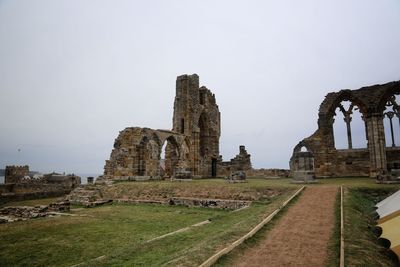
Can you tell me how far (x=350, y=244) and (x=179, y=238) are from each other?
358cm

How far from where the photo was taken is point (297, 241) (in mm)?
5242

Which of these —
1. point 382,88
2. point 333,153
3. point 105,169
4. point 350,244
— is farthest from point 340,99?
point 105,169

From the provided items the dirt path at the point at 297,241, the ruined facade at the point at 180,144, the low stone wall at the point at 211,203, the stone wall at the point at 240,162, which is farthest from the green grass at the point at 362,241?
the stone wall at the point at 240,162

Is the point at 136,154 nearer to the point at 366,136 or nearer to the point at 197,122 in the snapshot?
the point at 197,122

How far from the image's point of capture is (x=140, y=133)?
2373cm

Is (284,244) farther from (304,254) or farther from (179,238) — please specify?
(179,238)

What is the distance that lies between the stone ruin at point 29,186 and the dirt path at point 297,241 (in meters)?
19.9

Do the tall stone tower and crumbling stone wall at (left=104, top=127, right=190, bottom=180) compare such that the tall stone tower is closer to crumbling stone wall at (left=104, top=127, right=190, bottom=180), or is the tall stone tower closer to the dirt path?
crumbling stone wall at (left=104, top=127, right=190, bottom=180)

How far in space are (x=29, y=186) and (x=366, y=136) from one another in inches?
1228

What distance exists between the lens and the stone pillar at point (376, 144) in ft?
58.4

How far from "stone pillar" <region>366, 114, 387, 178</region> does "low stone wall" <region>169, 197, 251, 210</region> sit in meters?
11.7

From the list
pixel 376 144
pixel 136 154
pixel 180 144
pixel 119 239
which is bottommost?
pixel 119 239

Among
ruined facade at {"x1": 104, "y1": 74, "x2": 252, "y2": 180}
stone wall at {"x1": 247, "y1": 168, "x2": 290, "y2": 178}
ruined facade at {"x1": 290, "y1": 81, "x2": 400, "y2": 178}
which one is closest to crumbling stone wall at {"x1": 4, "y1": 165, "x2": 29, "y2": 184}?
ruined facade at {"x1": 104, "y1": 74, "x2": 252, "y2": 180}

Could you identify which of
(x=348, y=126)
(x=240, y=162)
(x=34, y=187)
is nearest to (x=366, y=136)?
(x=348, y=126)
